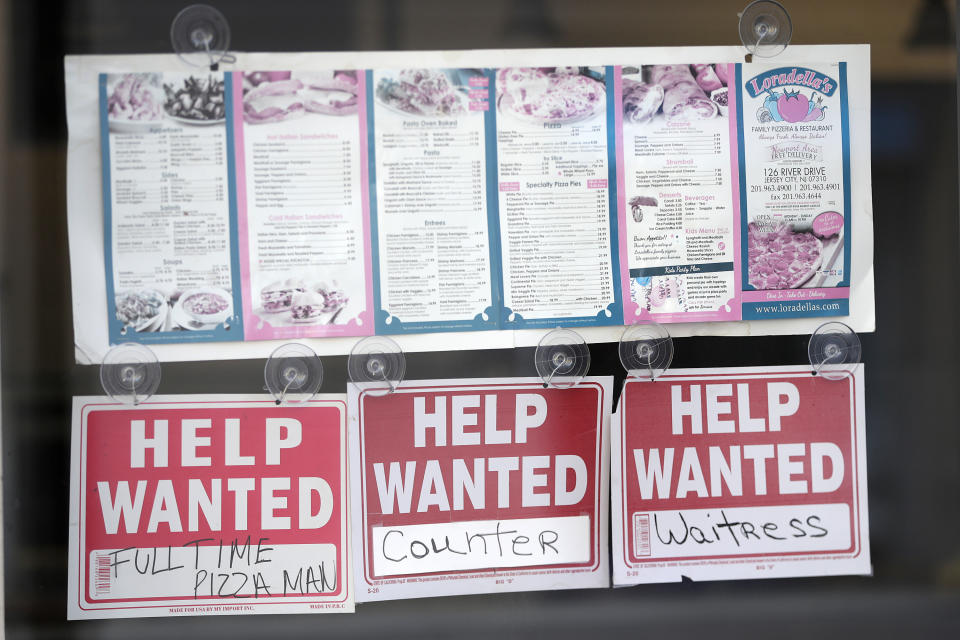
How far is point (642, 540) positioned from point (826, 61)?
2.82 feet

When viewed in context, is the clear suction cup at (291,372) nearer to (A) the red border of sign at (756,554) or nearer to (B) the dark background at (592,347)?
(B) the dark background at (592,347)

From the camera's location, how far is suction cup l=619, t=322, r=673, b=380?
4.09ft

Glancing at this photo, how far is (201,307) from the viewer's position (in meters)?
1.20

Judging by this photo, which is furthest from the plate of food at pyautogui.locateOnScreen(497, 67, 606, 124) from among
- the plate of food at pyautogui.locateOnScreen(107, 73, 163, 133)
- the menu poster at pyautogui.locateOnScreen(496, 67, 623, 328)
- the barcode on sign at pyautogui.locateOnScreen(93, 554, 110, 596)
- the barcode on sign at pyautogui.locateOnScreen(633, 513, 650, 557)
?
the barcode on sign at pyautogui.locateOnScreen(93, 554, 110, 596)

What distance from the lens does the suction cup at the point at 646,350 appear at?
125cm

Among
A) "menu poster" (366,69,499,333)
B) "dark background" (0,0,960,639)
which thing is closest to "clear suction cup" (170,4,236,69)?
"dark background" (0,0,960,639)

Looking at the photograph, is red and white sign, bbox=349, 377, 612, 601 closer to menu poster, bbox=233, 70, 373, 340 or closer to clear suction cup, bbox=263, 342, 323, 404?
clear suction cup, bbox=263, 342, 323, 404

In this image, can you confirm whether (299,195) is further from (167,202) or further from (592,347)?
(592,347)

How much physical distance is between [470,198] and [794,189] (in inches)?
21.4

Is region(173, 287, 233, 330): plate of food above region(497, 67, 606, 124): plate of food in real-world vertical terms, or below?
below

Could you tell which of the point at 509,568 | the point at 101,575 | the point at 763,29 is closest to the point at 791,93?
the point at 763,29

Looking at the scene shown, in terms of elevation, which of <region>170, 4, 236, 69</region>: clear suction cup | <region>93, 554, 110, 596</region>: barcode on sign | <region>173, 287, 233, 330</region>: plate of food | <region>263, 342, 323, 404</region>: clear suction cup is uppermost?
<region>170, 4, 236, 69</region>: clear suction cup

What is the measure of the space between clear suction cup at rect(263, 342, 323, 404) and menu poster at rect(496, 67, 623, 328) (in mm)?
322

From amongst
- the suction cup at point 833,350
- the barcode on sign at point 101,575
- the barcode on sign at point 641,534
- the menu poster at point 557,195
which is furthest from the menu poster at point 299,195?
the suction cup at point 833,350
